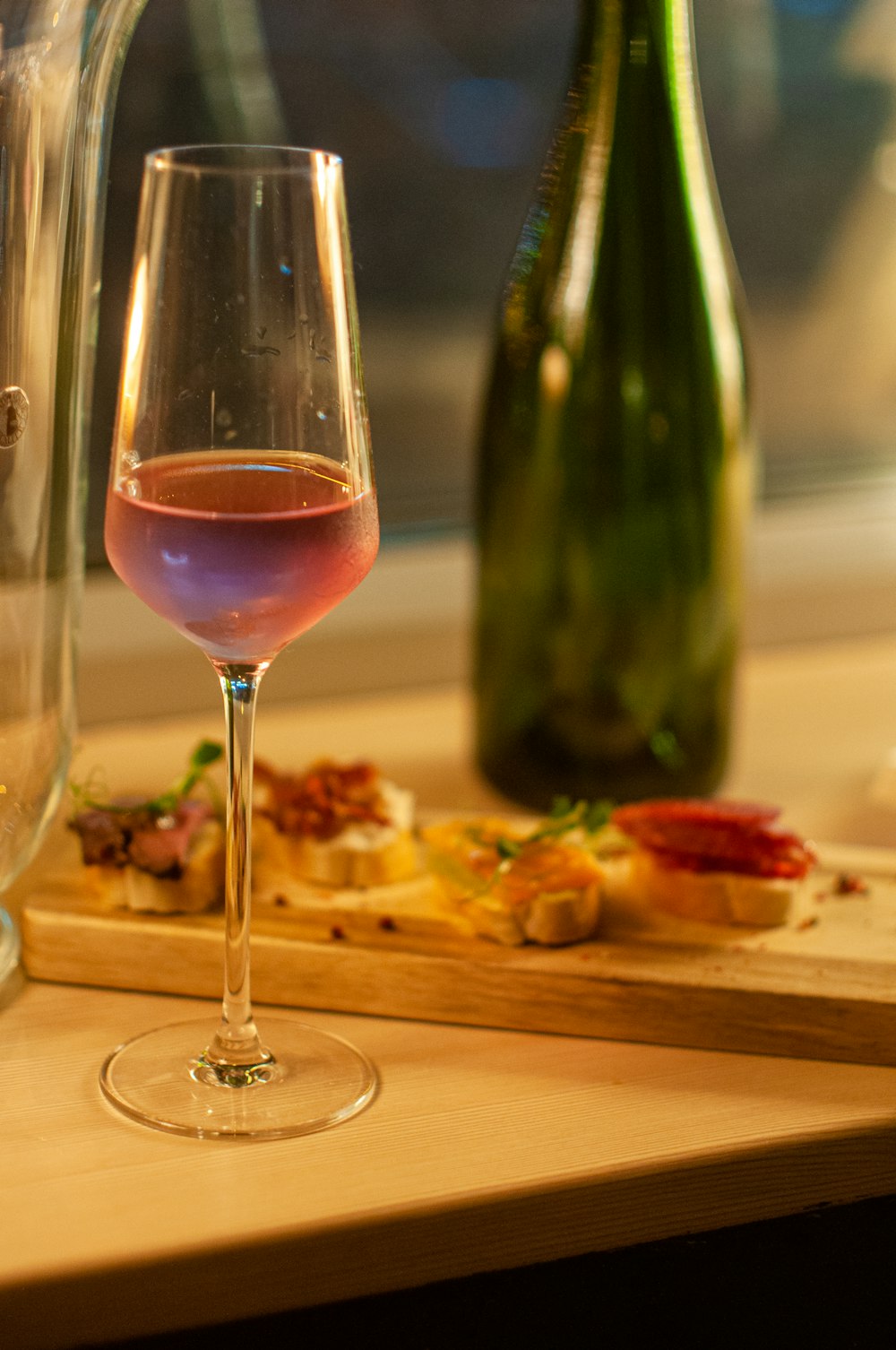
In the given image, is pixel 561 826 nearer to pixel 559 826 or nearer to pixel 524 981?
pixel 559 826

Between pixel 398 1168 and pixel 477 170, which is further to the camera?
pixel 477 170

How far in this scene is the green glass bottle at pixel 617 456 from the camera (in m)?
1.03

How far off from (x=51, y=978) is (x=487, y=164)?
102 cm

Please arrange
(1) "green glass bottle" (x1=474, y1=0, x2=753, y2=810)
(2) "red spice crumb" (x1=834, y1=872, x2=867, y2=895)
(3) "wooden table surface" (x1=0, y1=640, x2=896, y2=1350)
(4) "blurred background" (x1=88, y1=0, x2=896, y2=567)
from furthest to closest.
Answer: (4) "blurred background" (x1=88, y1=0, x2=896, y2=567)
(1) "green glass bottle" (x1=474, y1=0, x2=753, y2=810)
(2) "red spice crumb" (x1=834, y1=872, x2=867, y2=895)
(3) "wooden table surface" (x1=0, y1=640, x2=896, y2=1350)

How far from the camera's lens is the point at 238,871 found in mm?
687

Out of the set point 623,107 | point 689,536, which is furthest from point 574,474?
point 623,107

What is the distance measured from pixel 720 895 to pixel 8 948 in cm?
38

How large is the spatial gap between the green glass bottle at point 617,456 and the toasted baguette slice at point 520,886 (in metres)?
0.28

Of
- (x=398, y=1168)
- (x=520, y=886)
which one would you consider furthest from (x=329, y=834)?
(x=398, y=1168)

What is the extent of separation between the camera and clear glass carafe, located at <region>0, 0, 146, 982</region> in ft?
2.14

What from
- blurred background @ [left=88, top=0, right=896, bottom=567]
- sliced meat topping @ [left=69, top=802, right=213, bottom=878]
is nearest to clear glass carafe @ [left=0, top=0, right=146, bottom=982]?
sliced meat topping @ [left=69, top=802, right=213, bottom=878]

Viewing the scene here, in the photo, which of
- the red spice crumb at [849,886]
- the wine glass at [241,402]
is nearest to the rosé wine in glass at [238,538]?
the wine glass at [241,402]

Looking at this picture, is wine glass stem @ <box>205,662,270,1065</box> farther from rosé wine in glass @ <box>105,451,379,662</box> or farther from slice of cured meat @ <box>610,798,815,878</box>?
slice of cured meat @ <box>610,798,815,878</box>

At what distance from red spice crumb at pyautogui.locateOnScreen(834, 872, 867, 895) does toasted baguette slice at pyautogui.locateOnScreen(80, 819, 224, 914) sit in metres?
0.35
